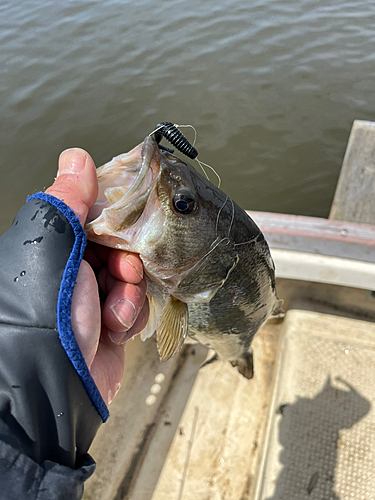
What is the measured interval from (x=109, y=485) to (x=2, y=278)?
2.15 metres

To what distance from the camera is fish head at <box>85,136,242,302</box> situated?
151 cm

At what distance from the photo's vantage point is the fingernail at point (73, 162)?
1551 mm

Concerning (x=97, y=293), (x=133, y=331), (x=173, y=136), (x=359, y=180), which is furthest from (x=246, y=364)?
(x=359, y=180)

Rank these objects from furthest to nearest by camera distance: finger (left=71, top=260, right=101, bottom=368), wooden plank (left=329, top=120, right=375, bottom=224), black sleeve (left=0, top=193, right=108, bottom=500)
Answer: wooden plank (left=329, top=120, right=375, bottom=224), finger (left=71, top=260, right=101, bottom=368), black sleeve (left=0, top=193, right=108, bottom=500)

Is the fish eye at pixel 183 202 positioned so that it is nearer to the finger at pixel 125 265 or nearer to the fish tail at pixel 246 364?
the finger at pixel 125 265

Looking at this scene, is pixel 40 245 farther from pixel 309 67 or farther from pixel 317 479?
pixel 309 67

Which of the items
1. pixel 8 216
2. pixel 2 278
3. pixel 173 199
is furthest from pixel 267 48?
pixel 2 278

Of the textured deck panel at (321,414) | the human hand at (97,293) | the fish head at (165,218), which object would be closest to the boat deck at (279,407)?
the textured deck panel at (321,414)

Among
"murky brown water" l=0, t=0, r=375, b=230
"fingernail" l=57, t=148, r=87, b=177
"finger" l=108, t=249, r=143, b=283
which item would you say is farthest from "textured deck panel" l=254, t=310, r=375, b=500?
"murky brown water" l=0, t=0, r=375, b=230

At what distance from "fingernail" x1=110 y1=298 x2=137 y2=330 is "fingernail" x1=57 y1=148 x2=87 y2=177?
64 centimetres

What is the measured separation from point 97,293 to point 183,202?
56 cm

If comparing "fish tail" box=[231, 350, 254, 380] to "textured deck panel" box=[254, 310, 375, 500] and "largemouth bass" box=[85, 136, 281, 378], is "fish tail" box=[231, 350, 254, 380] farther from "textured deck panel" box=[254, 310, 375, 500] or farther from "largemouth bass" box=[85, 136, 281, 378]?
"largemouth bass" box=[85, 136, 281, 378]

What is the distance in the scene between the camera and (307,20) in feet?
29.5

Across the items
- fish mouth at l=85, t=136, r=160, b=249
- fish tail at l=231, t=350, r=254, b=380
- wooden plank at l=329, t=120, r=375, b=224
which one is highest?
fish mouth at l=85, t=136, r=160, b=249
